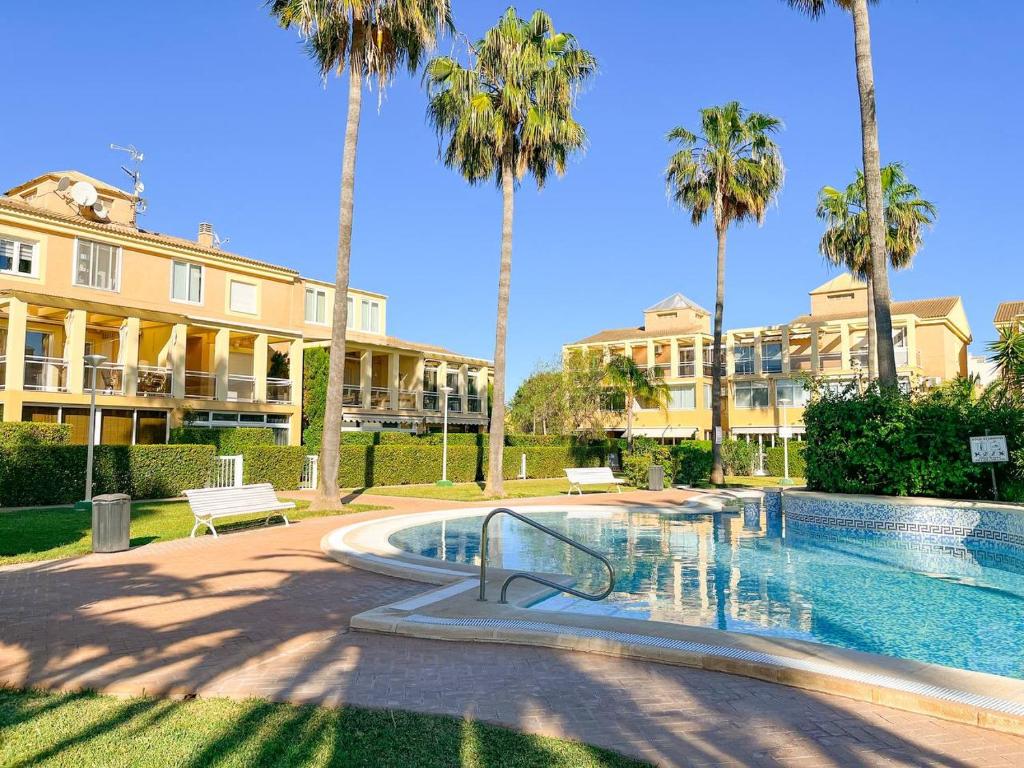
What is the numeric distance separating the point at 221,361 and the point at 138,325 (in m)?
3.41

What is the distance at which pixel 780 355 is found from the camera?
47.8 metres

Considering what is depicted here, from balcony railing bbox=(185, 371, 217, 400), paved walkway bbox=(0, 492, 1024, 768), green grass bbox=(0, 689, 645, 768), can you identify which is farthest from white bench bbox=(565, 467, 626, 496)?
green grass bbox=(0, 689, 645, 768)

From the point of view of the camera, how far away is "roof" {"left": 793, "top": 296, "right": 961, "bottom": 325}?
46.4 meters

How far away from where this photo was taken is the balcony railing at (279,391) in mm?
29875

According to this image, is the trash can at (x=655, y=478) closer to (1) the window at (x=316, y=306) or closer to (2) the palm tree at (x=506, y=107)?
(2) the palm tree at (x=506, y=107)

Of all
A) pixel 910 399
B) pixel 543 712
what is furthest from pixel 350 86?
pixel 543 712

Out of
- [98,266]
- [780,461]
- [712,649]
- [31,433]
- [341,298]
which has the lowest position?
[712,649]

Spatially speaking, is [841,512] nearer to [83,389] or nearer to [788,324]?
[83,389]

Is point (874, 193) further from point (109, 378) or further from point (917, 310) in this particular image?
point (917, 310)

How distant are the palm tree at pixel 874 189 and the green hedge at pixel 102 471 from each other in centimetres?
1762

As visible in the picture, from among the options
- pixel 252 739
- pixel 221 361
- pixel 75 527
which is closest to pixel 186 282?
pixel 221 361

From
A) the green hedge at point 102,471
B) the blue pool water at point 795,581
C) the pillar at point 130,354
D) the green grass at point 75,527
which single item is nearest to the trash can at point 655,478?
the blue pool water at point 795,581

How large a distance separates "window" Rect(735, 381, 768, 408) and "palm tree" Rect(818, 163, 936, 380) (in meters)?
17.5

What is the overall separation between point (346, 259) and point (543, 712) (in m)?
15.1
